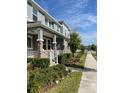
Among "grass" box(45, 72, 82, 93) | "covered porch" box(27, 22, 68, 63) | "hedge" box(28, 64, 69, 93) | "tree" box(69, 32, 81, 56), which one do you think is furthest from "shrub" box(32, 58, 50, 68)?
"tree" box(69, 32, 81, 56)

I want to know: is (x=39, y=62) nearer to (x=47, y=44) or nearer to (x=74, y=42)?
(x=47, y=44)

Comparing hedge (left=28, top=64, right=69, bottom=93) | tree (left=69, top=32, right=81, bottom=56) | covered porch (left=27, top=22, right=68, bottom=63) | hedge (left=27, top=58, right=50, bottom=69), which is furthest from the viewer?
tree (left=69, top=32, right=81, bottom=56)

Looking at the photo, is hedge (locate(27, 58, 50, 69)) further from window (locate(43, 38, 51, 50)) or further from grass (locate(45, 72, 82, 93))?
window (locate(43, 38, 51, 50))

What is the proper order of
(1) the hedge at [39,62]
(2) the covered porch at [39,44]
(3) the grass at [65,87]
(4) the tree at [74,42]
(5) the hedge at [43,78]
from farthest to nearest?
(4) the tree at [74,42], (2) the covered porch at [39,44], (1) the hedge at [39,62], (3) the grass at [65,87], (5) the hedge at [43,78]

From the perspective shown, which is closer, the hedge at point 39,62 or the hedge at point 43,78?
the hedge at point 43,78

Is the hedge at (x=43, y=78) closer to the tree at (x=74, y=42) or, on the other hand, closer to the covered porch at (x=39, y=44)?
the covered porch at (x=39, y=44)

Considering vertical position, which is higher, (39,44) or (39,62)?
Answer: (39,44)

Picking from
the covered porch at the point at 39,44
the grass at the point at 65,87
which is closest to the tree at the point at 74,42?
the covered porch at the point at 39,44

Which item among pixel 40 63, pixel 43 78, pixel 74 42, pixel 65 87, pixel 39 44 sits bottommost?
pixel 65 87

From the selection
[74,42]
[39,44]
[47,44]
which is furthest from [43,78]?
[74,42]
